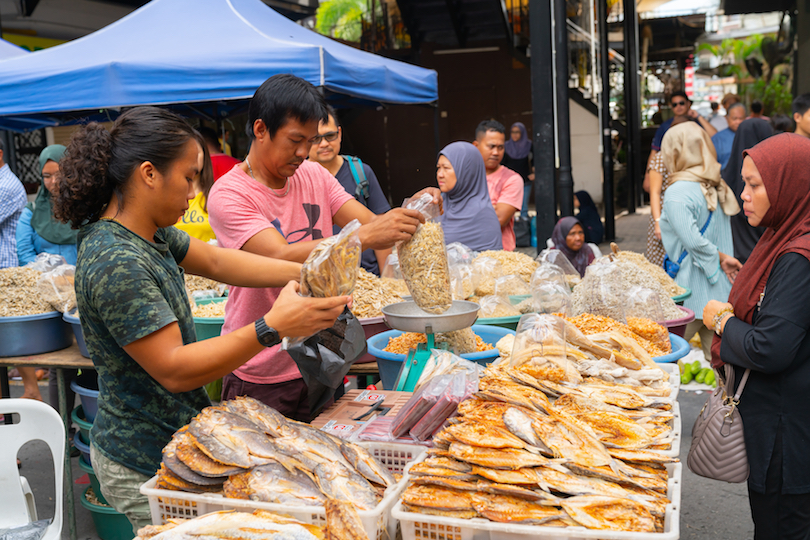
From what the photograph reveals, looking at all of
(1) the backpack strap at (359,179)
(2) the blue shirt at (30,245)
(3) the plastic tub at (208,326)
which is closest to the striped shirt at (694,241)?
(1) the backpack strap at (359,179)

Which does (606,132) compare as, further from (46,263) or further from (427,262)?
(427,262)

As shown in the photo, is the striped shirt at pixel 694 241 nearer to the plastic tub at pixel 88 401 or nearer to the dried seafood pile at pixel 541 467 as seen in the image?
the dried seafood pile at pixel 541 467

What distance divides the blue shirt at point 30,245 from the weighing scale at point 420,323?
425 centimetres

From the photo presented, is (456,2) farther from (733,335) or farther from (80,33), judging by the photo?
(733,335)

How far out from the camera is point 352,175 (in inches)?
175

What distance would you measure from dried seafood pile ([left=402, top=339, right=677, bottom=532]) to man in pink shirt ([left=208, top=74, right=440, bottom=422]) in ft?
2.55

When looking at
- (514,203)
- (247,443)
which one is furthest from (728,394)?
(514,203)

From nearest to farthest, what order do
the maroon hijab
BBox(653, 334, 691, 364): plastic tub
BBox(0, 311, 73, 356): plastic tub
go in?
the maroon hijab, BBox(653, 334, 691, 364): plastic tub, BBox(0, 311, 73, 356): plastic tub

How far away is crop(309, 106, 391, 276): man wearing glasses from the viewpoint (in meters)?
4.32

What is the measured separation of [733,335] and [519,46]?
1288cm

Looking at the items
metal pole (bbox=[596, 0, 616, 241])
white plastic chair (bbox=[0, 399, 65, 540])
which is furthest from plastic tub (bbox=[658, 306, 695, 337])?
metal pole (bbox=[596, 0, 616, 241])

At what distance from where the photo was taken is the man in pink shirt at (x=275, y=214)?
217 centimetres

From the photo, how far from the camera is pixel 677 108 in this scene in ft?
25.4

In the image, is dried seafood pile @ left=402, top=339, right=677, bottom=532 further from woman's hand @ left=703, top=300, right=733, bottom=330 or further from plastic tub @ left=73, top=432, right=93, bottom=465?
plastic tub @ left=73, top=432, right=93, bottom=465
